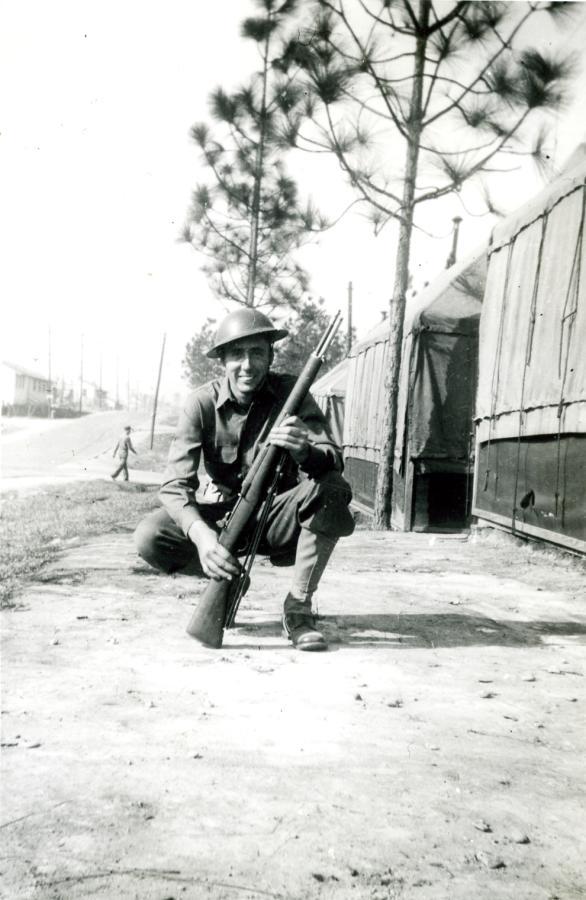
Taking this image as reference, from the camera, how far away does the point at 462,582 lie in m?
4.91

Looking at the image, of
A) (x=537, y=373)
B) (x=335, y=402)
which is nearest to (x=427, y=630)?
(x=537, y=373)

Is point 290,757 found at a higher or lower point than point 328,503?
lower

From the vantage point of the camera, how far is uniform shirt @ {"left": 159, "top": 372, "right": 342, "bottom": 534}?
3131mm

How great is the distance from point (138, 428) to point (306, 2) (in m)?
44.6

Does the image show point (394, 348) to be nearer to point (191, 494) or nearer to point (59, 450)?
point (191, 494)

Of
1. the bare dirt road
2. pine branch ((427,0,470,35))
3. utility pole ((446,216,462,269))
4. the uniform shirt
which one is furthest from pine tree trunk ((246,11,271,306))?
the bare dirt road

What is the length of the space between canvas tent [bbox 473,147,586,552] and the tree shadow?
1.20 metres

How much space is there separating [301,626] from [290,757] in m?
1.13

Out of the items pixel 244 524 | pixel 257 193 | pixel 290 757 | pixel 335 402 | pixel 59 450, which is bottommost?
pixel 59 450

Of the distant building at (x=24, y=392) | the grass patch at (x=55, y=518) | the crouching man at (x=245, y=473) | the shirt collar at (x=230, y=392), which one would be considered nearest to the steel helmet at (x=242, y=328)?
the crouching man at (x=245, y=473)

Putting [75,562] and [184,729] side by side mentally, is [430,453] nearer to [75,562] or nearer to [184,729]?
[75,562]

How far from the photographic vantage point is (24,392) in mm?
53938

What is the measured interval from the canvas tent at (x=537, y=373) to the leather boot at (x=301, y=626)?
2.19 m

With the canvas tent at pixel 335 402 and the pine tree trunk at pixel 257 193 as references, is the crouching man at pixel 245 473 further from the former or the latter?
the canvas tent at pixel 335 402
